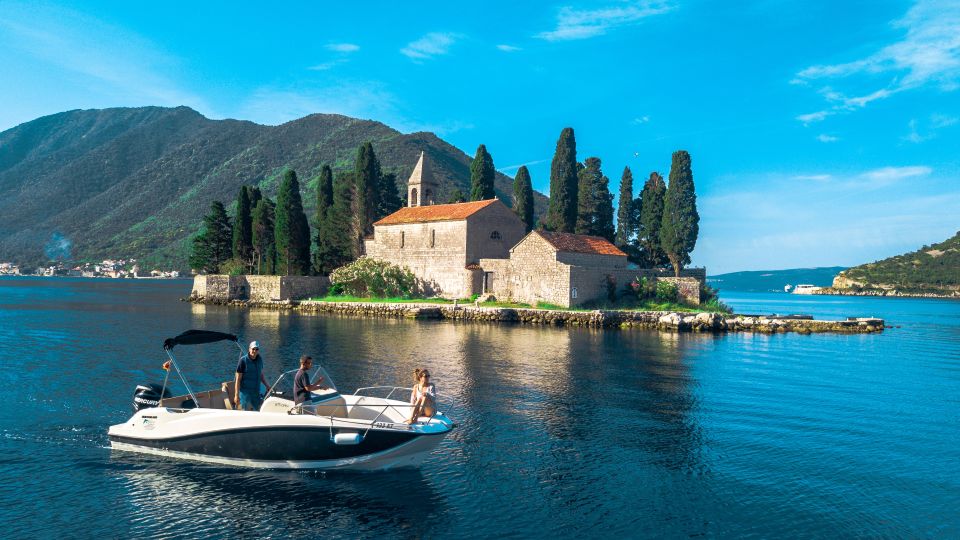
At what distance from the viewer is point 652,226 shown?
62000 mm

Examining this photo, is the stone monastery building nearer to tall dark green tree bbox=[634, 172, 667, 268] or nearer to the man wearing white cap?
tall dark green tree bbox=[634, 172, 667, 268]

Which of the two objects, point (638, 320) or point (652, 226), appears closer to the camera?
point (638, 320)

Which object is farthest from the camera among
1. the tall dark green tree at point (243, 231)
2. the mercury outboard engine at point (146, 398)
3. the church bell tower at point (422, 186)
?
the tall dark green tree at point (243, 231)

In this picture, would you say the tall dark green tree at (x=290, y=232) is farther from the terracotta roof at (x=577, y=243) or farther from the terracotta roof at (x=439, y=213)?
the terracotta roof at (x=577, y=243)

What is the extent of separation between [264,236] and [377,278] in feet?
62.8

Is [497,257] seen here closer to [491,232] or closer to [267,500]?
[491,232]

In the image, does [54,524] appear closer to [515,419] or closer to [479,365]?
[515,419]

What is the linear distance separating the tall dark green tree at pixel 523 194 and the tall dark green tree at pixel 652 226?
11.9m

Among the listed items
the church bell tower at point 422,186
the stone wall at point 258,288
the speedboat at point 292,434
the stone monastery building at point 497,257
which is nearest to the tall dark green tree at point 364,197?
the stone monastery building at point 497,257

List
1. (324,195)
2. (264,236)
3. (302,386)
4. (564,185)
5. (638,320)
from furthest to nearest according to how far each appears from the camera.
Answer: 1. (324,195)
2. (264,236)
3. (564,185)
4. (638,320)
5. (302,386)

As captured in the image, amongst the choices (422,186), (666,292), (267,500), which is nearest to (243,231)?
(422,186)

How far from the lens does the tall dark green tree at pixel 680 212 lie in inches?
2210

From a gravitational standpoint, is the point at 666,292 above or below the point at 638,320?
above

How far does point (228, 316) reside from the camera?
4831 centimetres
